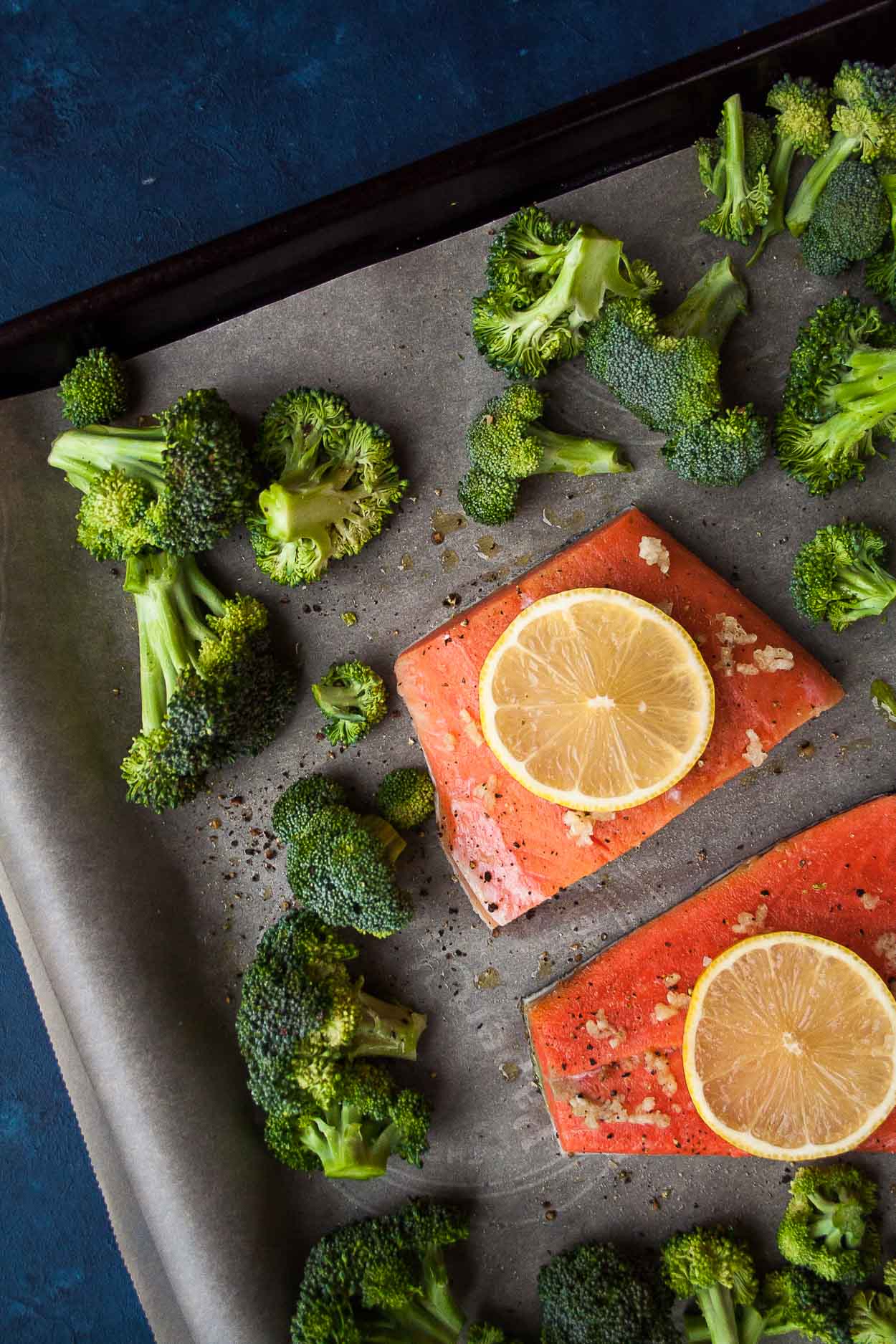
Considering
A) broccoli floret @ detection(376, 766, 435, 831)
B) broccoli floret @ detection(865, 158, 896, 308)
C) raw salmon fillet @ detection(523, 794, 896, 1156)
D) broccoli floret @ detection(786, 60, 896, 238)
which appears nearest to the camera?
broccoli floret @ detection(786, 60, 896, 238)

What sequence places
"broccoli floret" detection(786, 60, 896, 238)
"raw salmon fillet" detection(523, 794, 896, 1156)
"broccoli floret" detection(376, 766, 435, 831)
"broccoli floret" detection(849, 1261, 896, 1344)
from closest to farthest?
"broccoli floret" detection(786, 60, 896, 238) < "broccoli floret" detection(849, 1261, 896, 1344) < "raw salmon fillet" detection(523, 794, 896, 1156) < "broccoli floret" detection(376, 766, 435, 831)

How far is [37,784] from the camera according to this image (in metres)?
3.70

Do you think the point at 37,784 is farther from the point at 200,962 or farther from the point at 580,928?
the point at 580,928

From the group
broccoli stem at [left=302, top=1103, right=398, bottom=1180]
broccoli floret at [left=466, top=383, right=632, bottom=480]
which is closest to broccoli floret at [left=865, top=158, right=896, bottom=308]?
broccoli floret at [left=466, top=383, right=632, bottom=480]

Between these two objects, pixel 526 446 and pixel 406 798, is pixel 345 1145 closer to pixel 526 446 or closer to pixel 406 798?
pixel 406 798

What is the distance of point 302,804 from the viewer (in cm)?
374

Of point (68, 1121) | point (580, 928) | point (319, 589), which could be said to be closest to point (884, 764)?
point (580, 928)

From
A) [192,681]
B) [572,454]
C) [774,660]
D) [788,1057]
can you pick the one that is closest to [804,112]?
[572,454]

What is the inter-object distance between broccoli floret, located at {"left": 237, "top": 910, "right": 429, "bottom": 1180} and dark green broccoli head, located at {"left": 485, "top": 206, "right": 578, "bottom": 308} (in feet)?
7.84

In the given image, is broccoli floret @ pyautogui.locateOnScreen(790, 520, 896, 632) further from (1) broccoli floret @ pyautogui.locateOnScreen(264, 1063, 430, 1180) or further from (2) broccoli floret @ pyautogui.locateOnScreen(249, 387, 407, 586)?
(1) broccoli floret @ pyautogui.locateOnScreen(264, 1063, 430, 1180)

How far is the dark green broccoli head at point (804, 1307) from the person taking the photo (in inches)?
141

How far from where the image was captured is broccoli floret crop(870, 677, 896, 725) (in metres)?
3.69

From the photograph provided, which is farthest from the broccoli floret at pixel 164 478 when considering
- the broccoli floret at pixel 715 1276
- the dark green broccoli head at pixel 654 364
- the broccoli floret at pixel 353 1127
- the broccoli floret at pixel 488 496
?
the broccoli floret at pixel 715 1276

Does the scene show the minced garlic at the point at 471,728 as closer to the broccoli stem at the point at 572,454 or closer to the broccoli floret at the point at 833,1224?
the broccoli stem at the point at 572,454
